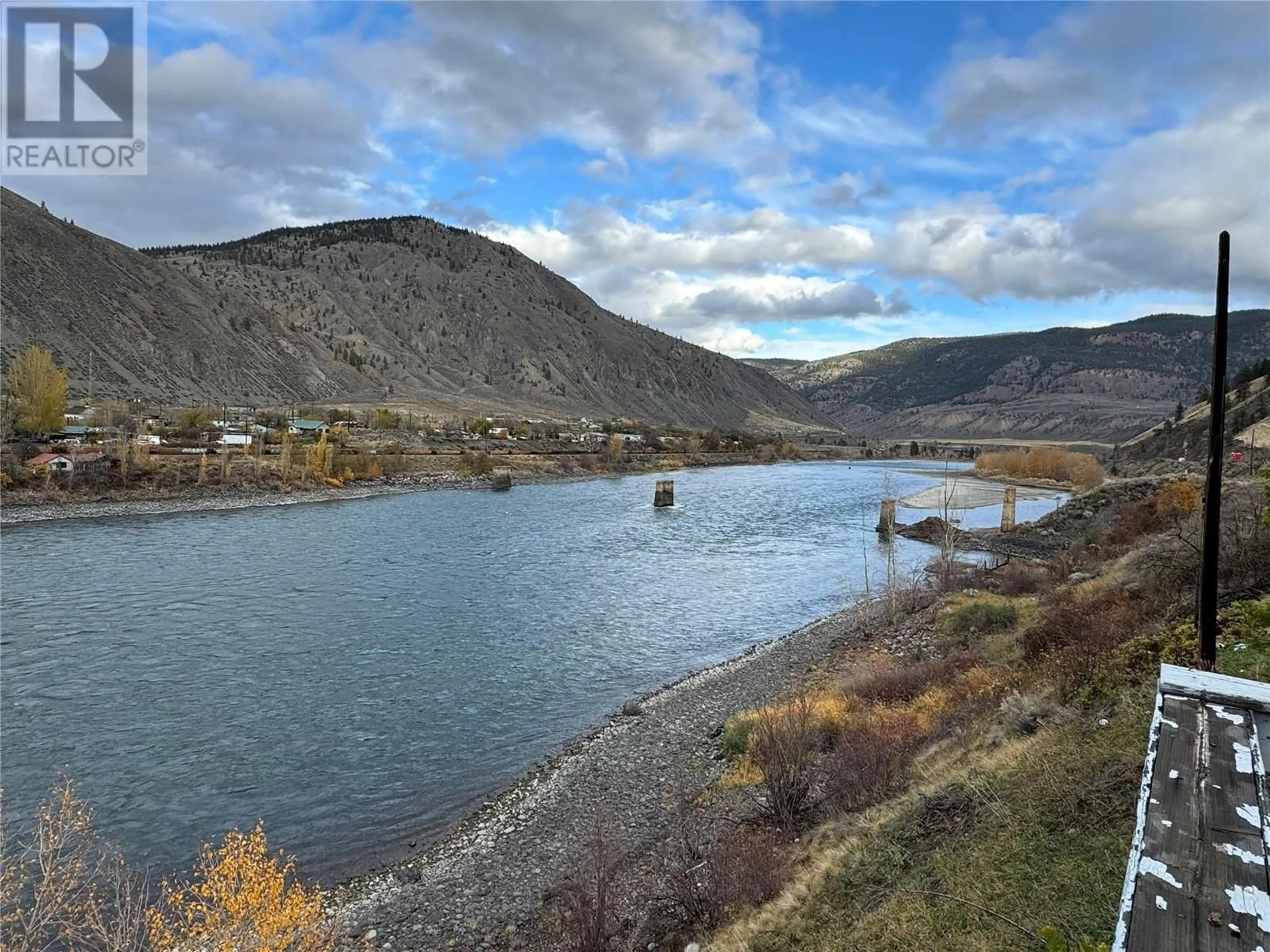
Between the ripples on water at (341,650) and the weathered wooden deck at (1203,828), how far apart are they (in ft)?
36.8

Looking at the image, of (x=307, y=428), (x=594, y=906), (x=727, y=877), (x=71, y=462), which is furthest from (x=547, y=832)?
(x=307, y=428)

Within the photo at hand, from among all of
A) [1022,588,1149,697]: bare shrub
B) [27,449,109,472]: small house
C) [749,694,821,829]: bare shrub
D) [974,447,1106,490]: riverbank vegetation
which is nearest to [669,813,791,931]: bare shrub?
[749,694,821,829]: bare shrub

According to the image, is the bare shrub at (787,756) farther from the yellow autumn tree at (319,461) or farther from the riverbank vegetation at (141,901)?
the yellow autumn tree at (319,461)

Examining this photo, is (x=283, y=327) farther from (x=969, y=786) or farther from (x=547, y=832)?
(x=969, y=786)

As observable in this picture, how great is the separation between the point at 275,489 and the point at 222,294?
317 feet

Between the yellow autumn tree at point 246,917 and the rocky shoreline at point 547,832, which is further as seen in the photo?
the rocky shoreline at point 547,832

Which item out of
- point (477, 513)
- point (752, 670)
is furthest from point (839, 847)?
point (477, 513)

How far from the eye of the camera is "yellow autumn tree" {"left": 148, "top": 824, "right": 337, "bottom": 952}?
7.34 meters

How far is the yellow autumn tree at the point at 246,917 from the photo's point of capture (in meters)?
7.34

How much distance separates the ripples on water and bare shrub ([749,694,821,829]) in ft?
16.6

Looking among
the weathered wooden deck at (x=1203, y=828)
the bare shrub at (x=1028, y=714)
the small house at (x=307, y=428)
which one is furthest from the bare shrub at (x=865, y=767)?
the small house at (x=307, y=428)

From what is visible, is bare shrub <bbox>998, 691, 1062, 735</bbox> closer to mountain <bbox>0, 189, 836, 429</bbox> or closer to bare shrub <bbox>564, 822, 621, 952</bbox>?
bare shrub <bbox>564, 822, 621, 952</bbox>

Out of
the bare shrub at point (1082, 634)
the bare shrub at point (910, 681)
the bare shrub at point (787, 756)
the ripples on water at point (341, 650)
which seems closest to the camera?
the bare shrub at point (1082, 634)

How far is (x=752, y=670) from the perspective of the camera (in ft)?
64.1
